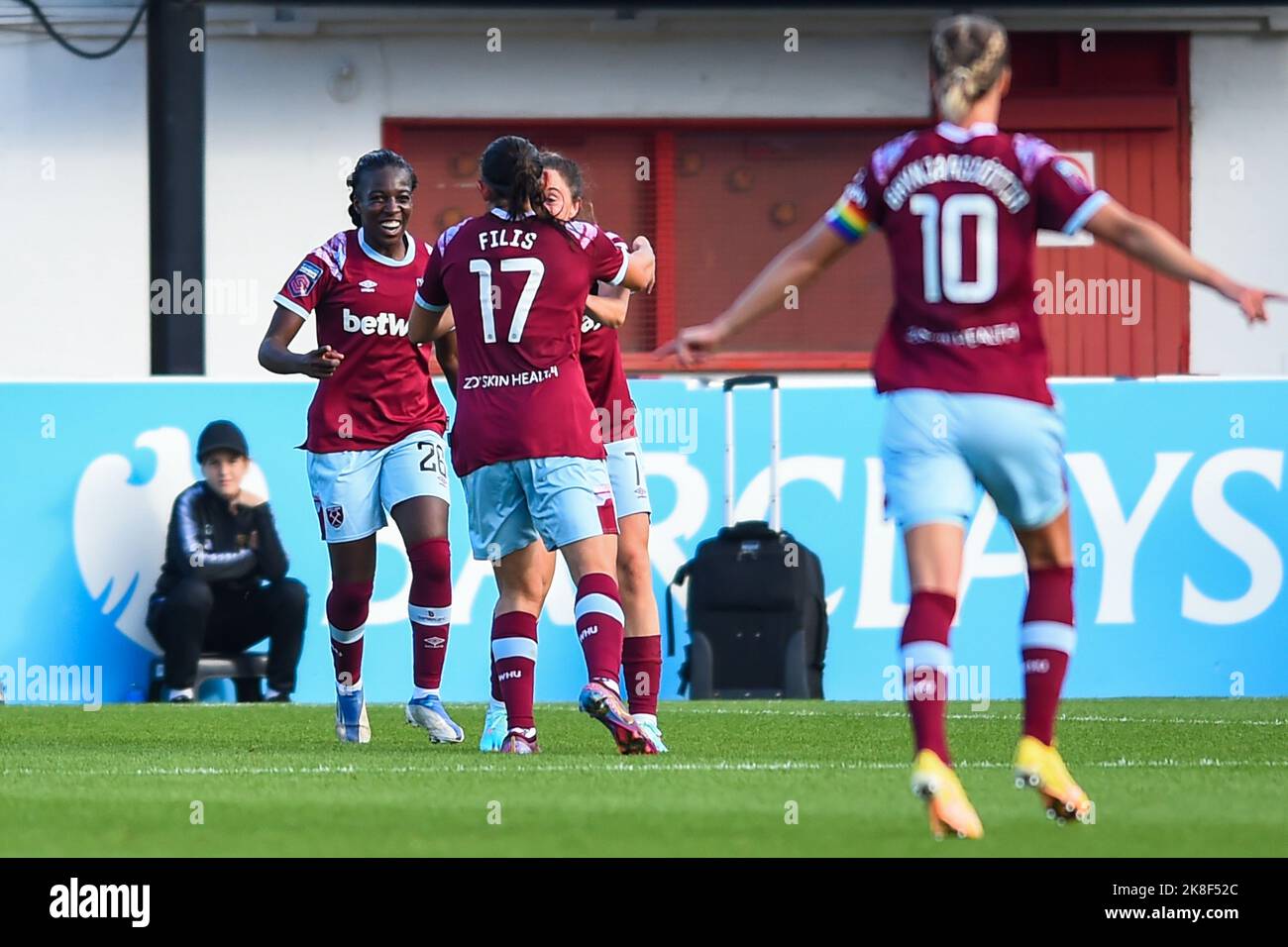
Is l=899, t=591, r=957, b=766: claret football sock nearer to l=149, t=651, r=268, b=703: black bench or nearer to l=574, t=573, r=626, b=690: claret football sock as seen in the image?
l=574, t=573, r=626, b=690: claret football sock

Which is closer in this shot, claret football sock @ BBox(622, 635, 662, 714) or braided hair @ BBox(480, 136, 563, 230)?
braided hair @ BBox(480, 136, 563, 230)

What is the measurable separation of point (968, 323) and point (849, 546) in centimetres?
683

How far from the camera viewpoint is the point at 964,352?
18.1ft

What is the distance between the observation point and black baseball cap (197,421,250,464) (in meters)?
12.0

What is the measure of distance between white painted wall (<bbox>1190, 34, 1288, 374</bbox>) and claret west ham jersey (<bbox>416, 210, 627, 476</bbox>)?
11091 millimetres

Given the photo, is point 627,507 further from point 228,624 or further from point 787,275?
point 228,624

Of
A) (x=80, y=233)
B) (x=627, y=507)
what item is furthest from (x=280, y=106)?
(x=627, y=507)

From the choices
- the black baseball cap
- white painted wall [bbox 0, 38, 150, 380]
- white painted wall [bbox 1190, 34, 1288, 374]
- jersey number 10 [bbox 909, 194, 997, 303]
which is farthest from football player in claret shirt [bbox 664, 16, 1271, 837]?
white painted wall [bbox 1190, 34, 1288, 374]

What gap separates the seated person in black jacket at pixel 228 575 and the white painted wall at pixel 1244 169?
861 centimetres

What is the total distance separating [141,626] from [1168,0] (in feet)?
29.3

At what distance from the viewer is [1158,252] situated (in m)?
5.43

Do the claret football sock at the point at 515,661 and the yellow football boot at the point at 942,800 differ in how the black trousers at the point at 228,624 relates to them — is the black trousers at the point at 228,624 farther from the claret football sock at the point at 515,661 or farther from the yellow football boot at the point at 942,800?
the yellow football boot at the point at 942,800
